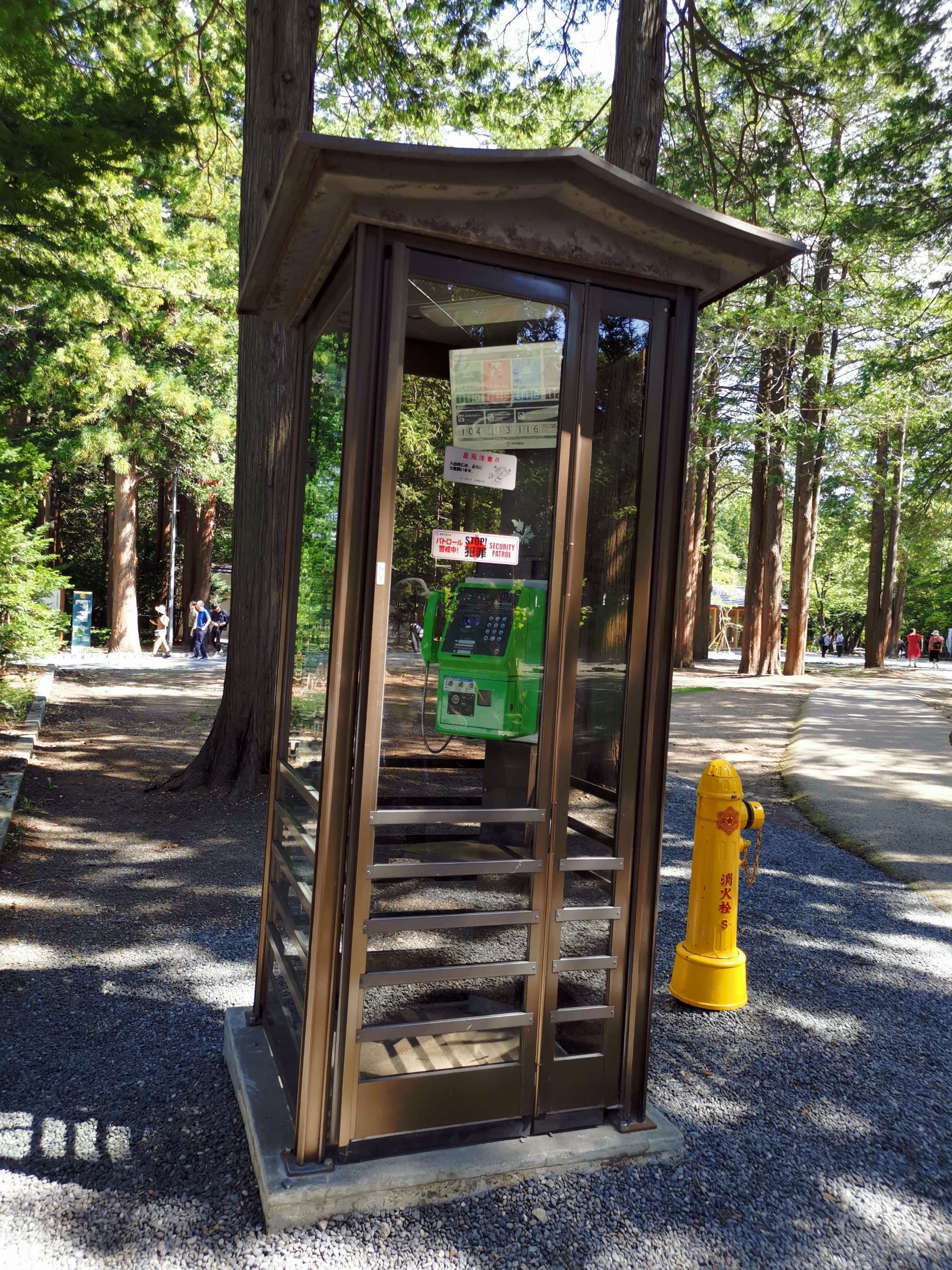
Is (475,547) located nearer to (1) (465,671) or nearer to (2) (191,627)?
(1) (465,671)

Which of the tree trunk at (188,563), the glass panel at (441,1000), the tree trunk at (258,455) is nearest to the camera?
the glass panel at (441,1000)

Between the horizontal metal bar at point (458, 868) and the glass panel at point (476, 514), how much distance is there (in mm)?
191

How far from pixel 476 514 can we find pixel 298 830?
3.84 feet

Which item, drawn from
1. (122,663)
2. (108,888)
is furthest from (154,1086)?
(122,663)

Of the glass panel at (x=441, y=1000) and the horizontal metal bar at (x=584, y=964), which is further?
the glass panel at (x=441, y=1000)

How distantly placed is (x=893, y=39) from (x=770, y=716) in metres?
9.15

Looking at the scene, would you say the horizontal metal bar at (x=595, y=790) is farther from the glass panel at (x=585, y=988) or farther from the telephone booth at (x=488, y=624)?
the glass panel at (x=585, y=988)

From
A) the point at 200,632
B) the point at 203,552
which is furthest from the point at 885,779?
the point at 203,552

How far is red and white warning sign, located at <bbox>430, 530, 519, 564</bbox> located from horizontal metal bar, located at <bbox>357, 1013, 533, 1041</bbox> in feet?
4.52

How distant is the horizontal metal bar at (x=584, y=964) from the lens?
284 cm

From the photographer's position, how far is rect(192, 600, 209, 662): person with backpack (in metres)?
24.1

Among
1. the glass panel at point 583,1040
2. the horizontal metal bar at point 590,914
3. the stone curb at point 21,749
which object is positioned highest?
the horizontal metal bar at point 590,914

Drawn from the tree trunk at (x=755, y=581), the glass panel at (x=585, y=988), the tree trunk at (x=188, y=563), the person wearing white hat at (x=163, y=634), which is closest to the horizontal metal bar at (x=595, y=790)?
the glass panel at (x=585, y=988)

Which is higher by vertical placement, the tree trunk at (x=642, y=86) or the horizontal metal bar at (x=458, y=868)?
the tree trunk at (x=642, y=86)
